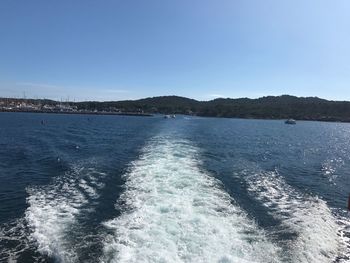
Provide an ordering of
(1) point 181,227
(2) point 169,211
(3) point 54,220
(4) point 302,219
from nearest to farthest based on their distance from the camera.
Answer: (1) point 181,227
(3) point 54,220
(2) point 169,211
(4) point 302,219

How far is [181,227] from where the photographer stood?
15.5 metres

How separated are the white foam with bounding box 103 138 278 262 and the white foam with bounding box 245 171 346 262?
128 cm

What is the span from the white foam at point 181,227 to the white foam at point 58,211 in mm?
1680

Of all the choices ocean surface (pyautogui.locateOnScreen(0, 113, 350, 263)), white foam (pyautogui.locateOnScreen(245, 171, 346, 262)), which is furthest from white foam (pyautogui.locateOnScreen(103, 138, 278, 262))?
white foam (pyautogui.locateOnScreen(245, 171, 346, 262))

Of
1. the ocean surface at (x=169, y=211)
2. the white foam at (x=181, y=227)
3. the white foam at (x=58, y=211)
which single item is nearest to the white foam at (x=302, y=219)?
the ocean surface at (x=169, y=211)

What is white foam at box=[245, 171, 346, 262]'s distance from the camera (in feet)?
46.8

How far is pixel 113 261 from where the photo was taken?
12.6 metres

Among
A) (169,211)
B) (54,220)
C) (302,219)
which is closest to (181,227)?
(169,211)

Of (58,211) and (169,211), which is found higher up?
(169,211)

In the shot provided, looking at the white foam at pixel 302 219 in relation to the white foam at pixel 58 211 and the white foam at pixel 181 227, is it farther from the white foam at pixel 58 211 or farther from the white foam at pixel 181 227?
the white foam at pixel 58 211

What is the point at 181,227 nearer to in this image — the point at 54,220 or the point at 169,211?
the point at 169,211

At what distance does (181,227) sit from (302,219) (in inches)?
245

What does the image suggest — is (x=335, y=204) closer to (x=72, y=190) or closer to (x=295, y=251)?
(x=295, y=251)

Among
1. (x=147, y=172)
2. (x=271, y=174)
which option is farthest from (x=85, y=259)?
(x=271, y=174)
